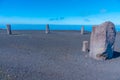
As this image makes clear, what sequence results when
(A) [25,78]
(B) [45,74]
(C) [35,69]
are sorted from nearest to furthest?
(A) [25,78] < (B) [45,74] < (C) [35,69]

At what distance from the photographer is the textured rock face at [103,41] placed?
14.6 m

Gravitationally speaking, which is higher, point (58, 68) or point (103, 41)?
point (103, 41)

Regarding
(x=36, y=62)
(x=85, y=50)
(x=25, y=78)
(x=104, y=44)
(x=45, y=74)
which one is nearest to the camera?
(x=25, y=78)

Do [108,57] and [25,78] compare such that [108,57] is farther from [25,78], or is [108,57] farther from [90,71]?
[25,78]

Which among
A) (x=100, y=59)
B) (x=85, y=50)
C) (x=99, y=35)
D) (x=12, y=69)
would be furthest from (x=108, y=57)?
(x=12, y=69)

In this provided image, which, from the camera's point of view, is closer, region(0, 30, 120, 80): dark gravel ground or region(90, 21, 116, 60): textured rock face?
region(0, 30, 120, 80): dark gravel ground

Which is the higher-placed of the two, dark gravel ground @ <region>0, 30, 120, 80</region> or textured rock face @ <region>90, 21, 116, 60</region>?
textured rock face @ <region>90, 21, 116, 60</region>

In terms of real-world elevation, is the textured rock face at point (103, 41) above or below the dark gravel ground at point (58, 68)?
above

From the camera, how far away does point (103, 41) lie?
1472 cm

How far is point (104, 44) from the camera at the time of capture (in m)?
14.6

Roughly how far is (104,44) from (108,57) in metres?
1.06

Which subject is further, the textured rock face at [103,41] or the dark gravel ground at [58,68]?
the textured rock face at [103,41]

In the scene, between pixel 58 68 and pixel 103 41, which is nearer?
pixel 58 68

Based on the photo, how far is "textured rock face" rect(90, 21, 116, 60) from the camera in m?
14.6
